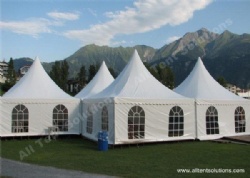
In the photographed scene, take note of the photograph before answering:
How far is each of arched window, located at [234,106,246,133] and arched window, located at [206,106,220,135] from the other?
1445mm

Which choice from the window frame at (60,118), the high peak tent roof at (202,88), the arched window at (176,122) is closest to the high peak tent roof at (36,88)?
the window frame at (60,118)

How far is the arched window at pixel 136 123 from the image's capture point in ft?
46.1

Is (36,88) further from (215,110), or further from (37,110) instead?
(215,110)

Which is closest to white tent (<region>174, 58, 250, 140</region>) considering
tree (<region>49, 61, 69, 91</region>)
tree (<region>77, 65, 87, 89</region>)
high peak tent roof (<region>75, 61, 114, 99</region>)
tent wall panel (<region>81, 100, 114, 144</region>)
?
tent wall panel (<region>81, 100, 114, 144</region>)

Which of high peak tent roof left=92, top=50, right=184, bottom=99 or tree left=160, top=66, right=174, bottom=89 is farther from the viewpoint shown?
tree left=160, top=66, right=174, bottom=89

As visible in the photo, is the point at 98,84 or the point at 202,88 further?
the point at 98,84

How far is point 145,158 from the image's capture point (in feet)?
35.4

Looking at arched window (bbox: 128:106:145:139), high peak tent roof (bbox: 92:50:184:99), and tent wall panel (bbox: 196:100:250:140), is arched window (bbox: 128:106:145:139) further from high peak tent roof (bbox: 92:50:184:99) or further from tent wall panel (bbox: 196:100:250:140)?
tent wall panel (bbox: 196:100:250:140)

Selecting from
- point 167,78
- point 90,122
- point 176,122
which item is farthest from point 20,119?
point 167,78

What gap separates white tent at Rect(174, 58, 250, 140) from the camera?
15.8m

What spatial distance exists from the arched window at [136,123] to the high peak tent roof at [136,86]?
645 mm

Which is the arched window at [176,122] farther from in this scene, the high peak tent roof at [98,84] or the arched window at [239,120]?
the high peak tent roof at [98,84]

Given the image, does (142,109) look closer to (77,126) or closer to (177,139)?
(177,139)

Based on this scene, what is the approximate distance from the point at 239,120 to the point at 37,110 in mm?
11131
